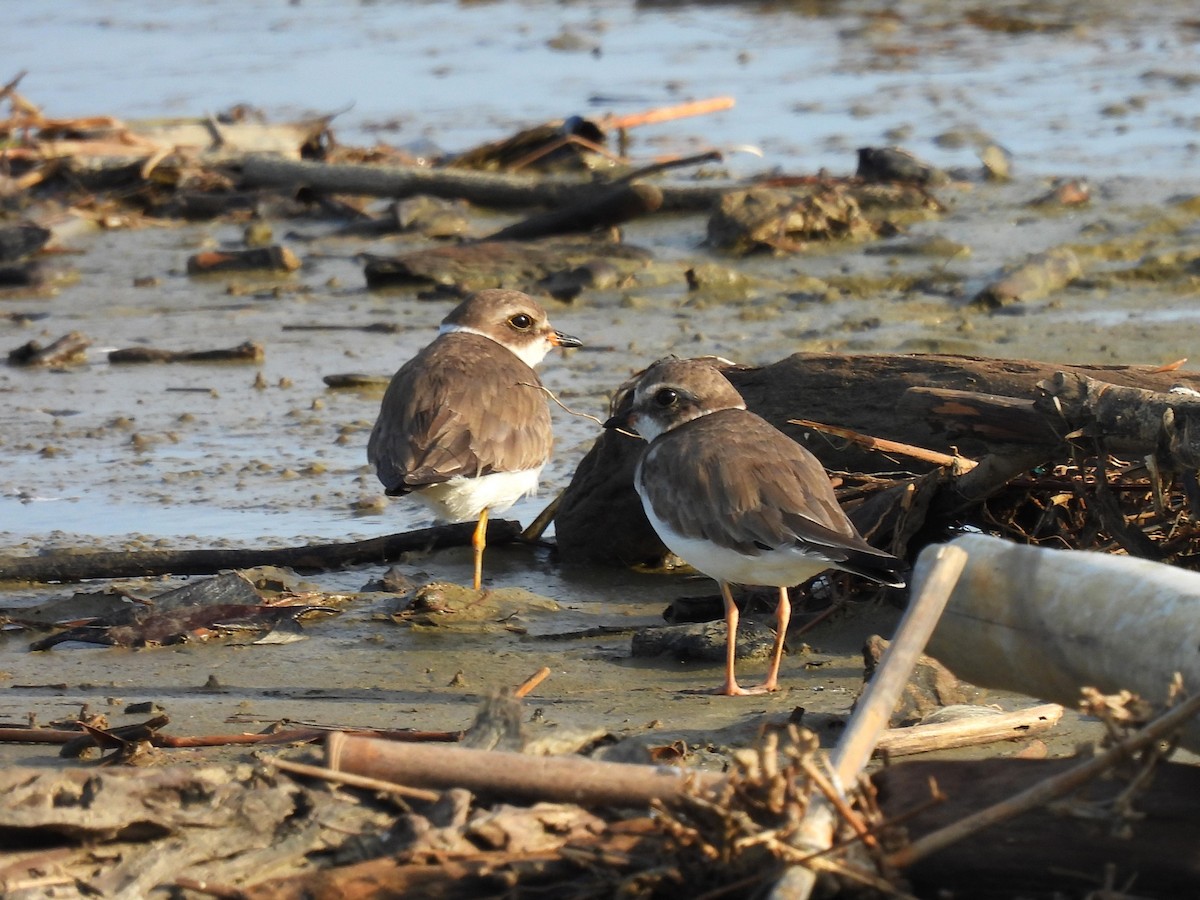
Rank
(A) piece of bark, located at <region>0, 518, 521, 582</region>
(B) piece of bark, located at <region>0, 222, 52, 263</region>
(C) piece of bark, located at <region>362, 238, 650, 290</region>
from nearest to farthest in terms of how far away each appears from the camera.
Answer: (A) piece of bark, located at <region>0, 518, 521, 582</region>, (C) piece of bark, located at <region>362, 238, 650, 290</region>, (B) piece of bark, located at <region>0, 222, 52, 263</region>

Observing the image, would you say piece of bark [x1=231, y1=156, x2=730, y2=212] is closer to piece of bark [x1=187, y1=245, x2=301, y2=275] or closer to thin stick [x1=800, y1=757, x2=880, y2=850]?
piece of bark [x1=187, y1=245, x2=301, y2=275]

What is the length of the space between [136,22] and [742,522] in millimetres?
21043

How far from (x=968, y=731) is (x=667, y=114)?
11.3m

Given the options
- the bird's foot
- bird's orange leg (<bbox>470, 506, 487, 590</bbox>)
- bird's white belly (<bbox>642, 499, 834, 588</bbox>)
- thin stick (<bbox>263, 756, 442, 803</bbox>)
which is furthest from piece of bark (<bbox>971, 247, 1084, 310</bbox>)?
thin stick (<bbox>263, 756, 442, 803</bbox>)

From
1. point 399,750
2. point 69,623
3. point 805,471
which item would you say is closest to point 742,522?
point 805,471

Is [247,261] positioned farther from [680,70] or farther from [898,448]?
[680,70]

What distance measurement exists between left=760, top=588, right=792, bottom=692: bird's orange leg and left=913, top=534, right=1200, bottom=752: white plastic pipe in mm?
1333

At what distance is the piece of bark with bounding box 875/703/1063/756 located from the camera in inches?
158

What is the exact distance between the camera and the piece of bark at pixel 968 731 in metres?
4.02

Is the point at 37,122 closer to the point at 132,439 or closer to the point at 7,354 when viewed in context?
the point at 7,354

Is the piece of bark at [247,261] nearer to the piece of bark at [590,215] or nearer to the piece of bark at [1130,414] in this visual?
the piece of bark at [590,215]

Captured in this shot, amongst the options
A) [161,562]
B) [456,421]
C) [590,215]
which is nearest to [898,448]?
[456,421]

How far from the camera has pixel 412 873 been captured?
3.16 meters

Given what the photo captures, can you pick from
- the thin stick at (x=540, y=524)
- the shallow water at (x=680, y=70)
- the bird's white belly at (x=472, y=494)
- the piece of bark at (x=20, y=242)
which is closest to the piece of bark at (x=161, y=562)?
the bird's white belly at (x=472, y=494)
